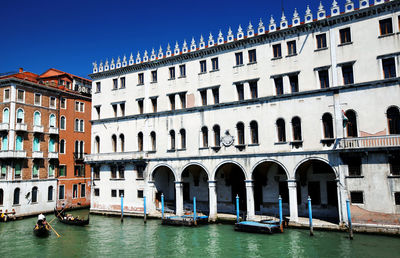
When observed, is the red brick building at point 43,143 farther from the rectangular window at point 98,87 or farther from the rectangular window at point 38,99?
the rectangular window at point 98,87

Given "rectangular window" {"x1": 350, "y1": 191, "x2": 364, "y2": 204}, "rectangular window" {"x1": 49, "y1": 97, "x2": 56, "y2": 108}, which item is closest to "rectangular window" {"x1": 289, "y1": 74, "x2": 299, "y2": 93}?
"rectangular window" {"x1": 350, "y1": 191, "x2": 364, "y2": 204}

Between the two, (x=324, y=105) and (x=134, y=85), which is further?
(x=134, y=85)

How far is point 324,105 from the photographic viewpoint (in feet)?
71.5

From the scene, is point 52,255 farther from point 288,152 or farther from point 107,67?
point 107,67

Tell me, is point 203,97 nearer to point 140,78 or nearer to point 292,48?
point 140,78

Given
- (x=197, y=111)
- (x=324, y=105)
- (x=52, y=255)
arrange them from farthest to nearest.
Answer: (x=197, y=111) → (x=324, y=105) → (x=52, y=255)

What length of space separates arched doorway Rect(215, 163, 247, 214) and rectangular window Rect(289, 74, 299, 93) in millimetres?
7616

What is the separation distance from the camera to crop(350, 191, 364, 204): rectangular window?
794 inches

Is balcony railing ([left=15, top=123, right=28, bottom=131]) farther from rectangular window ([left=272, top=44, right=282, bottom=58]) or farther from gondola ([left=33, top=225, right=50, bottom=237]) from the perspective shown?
rectangular window ([left=272, top=44, right=282, bottom=58])

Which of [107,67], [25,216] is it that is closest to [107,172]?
[25,216]

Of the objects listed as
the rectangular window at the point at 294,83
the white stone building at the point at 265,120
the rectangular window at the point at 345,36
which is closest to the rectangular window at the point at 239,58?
the white stone building at the point at 265,120

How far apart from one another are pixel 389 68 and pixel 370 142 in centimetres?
456

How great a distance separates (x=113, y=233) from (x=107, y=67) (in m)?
15.8

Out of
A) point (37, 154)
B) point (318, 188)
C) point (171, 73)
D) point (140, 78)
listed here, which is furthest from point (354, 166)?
point (37, 154)
